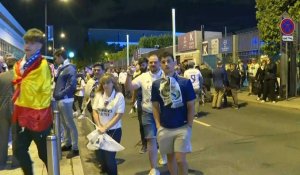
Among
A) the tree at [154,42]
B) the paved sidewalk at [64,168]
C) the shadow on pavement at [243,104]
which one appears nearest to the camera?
the paved sidewalk at [64,168]

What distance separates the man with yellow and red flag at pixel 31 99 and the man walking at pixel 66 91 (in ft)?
8.76

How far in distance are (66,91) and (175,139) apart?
3216 millimetres

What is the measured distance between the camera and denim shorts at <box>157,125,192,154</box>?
5309 millimetres

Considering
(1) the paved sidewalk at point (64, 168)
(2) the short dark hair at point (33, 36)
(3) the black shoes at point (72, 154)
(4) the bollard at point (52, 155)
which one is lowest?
(1) the paved sidewalk at point (64, 168)

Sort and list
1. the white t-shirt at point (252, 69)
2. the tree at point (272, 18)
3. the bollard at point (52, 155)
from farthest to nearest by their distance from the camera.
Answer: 1. the white t-shirt at point (252, 69)
2. the tree at point (272, 18)
3. the bollard at point (52, 155)

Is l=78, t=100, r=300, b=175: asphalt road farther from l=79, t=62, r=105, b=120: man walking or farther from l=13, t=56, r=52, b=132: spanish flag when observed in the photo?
l=13, t=56, r=52, b=132: spanish flag

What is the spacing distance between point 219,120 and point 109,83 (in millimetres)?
7460

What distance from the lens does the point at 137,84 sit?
7.21 metres

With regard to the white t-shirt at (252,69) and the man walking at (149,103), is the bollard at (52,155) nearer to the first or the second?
the man walking at (149,103)

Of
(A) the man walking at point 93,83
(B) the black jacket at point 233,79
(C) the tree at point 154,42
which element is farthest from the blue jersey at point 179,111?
(C) the tree at point 154,42

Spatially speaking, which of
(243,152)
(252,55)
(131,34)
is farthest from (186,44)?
(131,34)

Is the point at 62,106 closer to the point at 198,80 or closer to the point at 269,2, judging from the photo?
the point at 198,80

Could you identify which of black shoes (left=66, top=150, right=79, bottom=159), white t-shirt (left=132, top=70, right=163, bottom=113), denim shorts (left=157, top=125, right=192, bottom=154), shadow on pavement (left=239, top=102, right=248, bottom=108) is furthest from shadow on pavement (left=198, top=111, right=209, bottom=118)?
denim shorts (left=157, top=125, right=192, bottom=154)

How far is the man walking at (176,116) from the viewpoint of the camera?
209 inches
